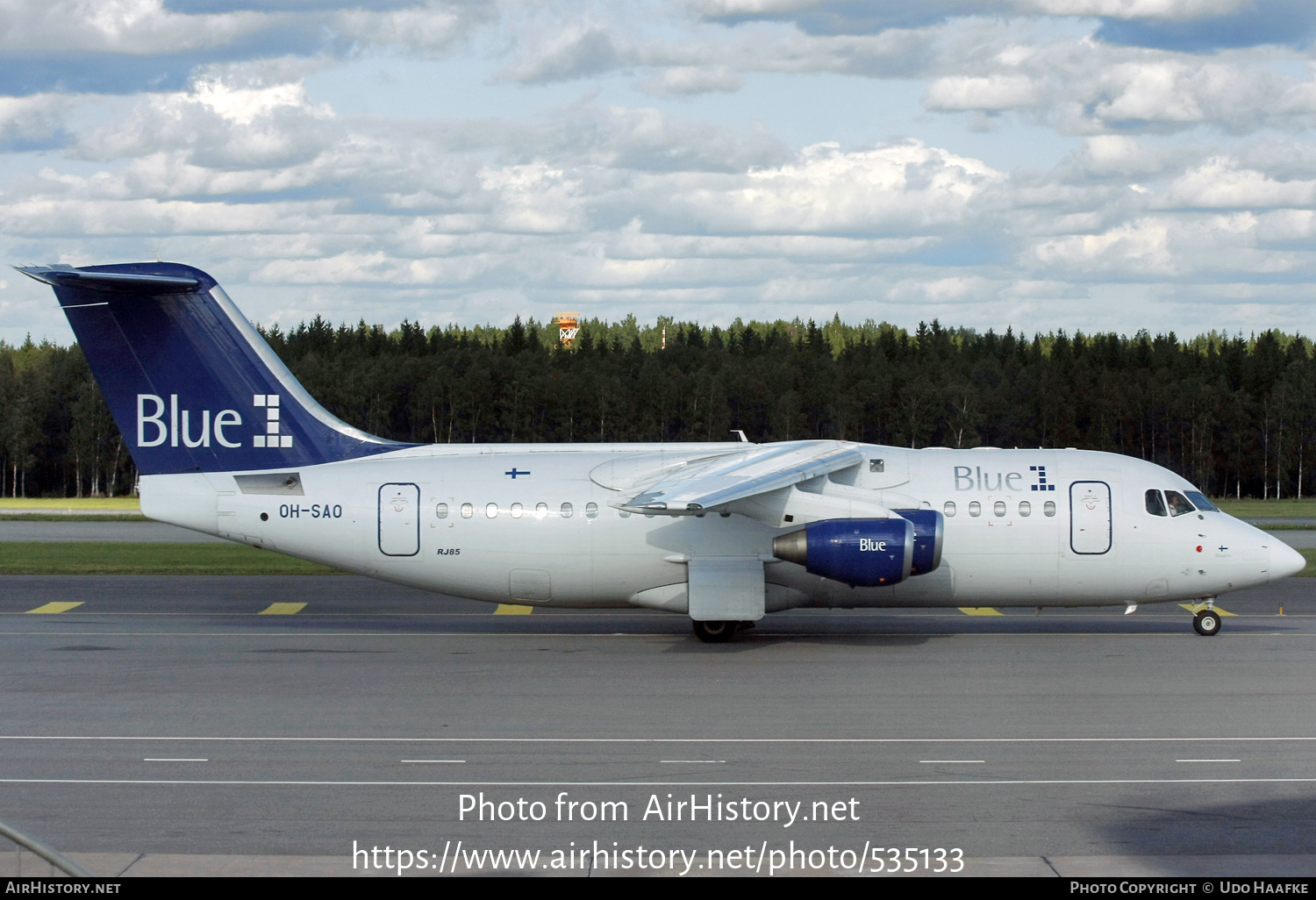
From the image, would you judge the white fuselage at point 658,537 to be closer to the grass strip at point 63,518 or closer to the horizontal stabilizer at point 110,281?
the horizontal stabilizer at point 110,281

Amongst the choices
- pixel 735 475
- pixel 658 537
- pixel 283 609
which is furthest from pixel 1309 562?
pixel 283 609

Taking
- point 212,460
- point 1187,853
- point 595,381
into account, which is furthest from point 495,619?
point 595,381

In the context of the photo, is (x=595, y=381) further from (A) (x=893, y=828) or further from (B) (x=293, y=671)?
(A) (x=893, y=828)

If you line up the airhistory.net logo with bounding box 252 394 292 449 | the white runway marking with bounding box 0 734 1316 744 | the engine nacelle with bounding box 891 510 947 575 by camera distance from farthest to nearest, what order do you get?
the airhistory.net logo with bounding box 252 394 292 449, the engine nacelle with bounding box 891 510 947 575, the white runway marking with bounding box 0 734 1316 744

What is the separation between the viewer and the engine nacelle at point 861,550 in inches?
851

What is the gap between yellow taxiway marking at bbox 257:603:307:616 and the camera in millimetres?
27248

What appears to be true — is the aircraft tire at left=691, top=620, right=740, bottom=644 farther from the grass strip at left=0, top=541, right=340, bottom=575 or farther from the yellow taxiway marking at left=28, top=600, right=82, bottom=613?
the yellow taxiway marking at left=28, top=600, right=82, bottom=613

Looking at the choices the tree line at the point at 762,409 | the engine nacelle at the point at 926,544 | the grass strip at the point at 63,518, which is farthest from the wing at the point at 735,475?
the tree line at the point at 762,409

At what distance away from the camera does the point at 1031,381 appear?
9756 centimetres

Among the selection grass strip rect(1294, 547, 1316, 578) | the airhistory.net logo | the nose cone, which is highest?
the airhistory.net logo

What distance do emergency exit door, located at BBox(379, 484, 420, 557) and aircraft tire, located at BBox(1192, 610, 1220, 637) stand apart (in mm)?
14844

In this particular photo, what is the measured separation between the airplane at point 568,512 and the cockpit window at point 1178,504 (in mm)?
58

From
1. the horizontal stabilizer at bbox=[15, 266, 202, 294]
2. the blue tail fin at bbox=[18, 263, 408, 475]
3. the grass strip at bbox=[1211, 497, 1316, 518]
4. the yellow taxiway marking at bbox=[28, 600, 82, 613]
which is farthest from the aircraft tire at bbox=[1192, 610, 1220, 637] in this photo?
the grass strip at bbox=[1211, 497, 1316, 518]

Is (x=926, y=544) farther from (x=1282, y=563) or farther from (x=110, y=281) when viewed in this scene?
(x=110, y=281)
